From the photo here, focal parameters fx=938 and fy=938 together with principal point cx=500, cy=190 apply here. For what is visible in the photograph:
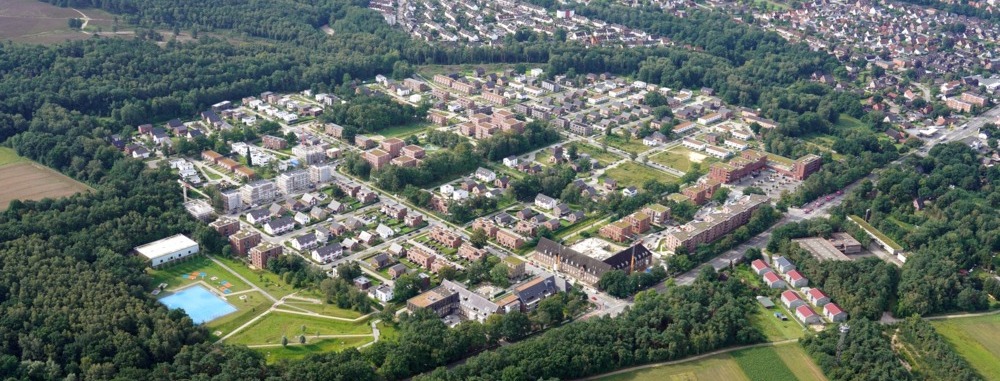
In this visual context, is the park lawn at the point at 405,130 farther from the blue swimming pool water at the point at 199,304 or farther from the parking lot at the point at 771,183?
the blue swimming pool water at the point at 199,304

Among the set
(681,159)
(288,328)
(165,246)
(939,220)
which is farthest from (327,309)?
(939,220)

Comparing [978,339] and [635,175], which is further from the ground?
[978,339]

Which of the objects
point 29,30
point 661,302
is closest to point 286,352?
point 661,302

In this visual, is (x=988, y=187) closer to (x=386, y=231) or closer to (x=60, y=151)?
(x=386, y=231)

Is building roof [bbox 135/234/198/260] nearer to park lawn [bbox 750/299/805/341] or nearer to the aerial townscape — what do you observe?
the aerial townscape

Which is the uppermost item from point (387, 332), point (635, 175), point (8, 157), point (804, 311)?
point (804, 311)

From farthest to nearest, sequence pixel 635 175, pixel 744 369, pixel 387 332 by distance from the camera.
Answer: pixel 635 175 < pixel 387 332 < pixel 744 369

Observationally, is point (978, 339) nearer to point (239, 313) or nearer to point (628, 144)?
point (628, 144)

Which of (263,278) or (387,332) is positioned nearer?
(387,332)

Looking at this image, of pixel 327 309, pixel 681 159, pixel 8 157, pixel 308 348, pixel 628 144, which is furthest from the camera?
pixel 628 144
